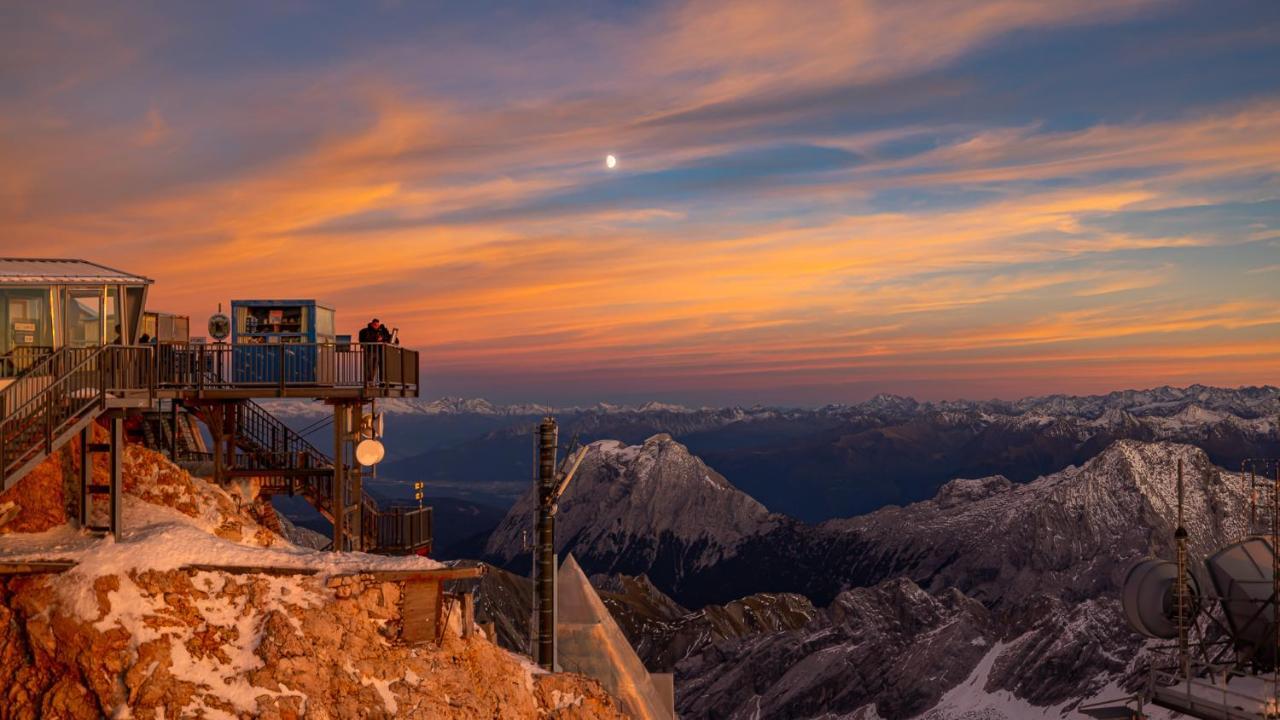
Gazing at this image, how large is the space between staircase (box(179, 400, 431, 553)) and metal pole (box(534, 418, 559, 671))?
15.3ft

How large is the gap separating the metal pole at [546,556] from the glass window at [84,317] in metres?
16.9

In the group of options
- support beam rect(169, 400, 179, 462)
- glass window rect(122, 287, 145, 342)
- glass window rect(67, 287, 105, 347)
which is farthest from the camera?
support beam rect(169, 400, 179, 462)

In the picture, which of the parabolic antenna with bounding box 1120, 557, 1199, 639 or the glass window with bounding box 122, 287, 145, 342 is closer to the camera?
the glass window with bounding box 122, 287, 145, 342

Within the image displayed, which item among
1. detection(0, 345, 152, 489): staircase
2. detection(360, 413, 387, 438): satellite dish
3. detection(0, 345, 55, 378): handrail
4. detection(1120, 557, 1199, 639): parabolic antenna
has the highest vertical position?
detection(0, 345, 55, 378): handrail

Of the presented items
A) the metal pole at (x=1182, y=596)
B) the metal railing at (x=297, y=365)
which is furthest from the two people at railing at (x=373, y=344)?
the metal pole at (x=1182, y=596)

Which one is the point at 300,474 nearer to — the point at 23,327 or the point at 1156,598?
the point at 23,327

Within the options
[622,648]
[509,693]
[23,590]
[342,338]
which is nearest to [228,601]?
[23,590]

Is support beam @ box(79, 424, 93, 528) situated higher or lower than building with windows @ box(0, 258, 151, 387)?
lower

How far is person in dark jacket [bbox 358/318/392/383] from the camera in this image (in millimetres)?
44312

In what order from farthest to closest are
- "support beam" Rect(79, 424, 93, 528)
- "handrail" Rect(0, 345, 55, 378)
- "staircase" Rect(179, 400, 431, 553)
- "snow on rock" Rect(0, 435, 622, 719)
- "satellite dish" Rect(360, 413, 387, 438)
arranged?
"satellite dish" Rect(360, 413, 387, 438), "staircase" Rect(179, 400, 431, 553), "handrail" Rect(0, 345, 55, 378), "support beam" Rect(79, 424, 93, 528), "snow on rock" Rect(0, 435, 622, 719)

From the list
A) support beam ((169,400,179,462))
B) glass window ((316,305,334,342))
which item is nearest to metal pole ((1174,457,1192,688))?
glass window ((316,305,334,342))

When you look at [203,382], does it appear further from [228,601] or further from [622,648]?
[622,648]

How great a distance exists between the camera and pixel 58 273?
3744 centimetres

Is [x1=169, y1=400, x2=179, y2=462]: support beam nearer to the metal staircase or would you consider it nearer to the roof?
the metal staircase
